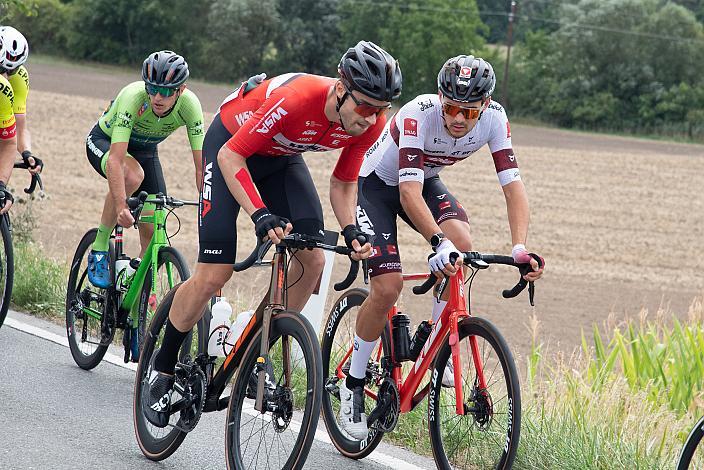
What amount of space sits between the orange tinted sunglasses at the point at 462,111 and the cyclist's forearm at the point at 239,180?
1125 millimetres

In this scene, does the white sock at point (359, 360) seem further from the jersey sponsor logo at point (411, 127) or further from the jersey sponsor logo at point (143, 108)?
the jersey sponsor logo at point (143, 108)

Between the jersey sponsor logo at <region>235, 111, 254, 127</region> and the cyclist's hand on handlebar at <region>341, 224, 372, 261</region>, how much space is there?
0.93 meters

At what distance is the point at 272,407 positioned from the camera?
4977 millimetres

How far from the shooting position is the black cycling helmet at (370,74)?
197 inches

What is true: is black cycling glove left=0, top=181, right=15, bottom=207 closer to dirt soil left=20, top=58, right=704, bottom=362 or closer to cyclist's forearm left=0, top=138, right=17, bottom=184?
cyclist's forearm left=0, top=138, right=17, bottom=184

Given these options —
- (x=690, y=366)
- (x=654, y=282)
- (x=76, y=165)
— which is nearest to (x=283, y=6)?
(x=76, y=165)

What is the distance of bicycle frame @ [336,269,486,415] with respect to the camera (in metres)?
5.22

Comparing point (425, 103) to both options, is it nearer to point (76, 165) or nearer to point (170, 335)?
point (170, 335)

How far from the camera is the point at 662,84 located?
2830 inches

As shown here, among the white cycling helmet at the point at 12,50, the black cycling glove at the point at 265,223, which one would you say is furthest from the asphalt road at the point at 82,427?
the white cycling helmet at the point at 12,50

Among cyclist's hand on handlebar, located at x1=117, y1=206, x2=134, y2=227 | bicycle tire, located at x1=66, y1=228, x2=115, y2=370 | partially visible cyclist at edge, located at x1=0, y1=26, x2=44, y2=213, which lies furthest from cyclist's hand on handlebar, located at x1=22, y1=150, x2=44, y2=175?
cyclist's hand on handlebar, located at x1=117, y1=206, x2=134, y2=227

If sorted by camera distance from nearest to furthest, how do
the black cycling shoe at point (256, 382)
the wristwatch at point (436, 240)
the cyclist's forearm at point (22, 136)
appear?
the black cycling shoe at point (256, 382), the wristwatch at point (436, 240), the cyclist's forearm at point (22, 136)

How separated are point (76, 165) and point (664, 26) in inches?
2243

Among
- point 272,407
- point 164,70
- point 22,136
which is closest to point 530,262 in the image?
point 272,407
